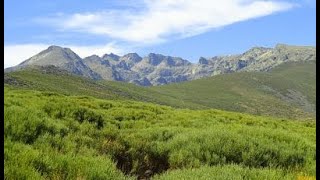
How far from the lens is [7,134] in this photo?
41.3 feet

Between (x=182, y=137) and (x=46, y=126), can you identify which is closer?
(x=46, y=126)

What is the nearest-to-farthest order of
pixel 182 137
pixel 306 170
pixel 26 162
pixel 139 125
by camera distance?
pixel 26 162 → pixel 306 170 → pixel 182 137 → pixel 139 125

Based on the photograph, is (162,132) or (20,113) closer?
(20,113)

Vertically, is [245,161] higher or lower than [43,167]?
lower

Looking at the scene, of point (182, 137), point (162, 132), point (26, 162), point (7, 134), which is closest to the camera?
point (26, 162)

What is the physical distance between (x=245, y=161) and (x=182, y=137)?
97.1 inches

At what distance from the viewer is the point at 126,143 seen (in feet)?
52.1

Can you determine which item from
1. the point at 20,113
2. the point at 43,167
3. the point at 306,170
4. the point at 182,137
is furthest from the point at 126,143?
the point at 43,167

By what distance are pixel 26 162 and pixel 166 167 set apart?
5898 millimetres

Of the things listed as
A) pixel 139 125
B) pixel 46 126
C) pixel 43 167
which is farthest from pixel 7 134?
pixel 139 125

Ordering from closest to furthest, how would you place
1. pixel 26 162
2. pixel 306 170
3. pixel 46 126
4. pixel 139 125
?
pixel 26 162 → pixel 306 170 → pixel 46 126 → pixel 139 125

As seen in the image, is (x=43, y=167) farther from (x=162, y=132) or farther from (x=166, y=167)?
(x=162, y=132)

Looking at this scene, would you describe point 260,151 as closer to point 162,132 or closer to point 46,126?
point 162,132

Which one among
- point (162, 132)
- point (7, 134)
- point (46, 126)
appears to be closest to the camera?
point (7, 134)
